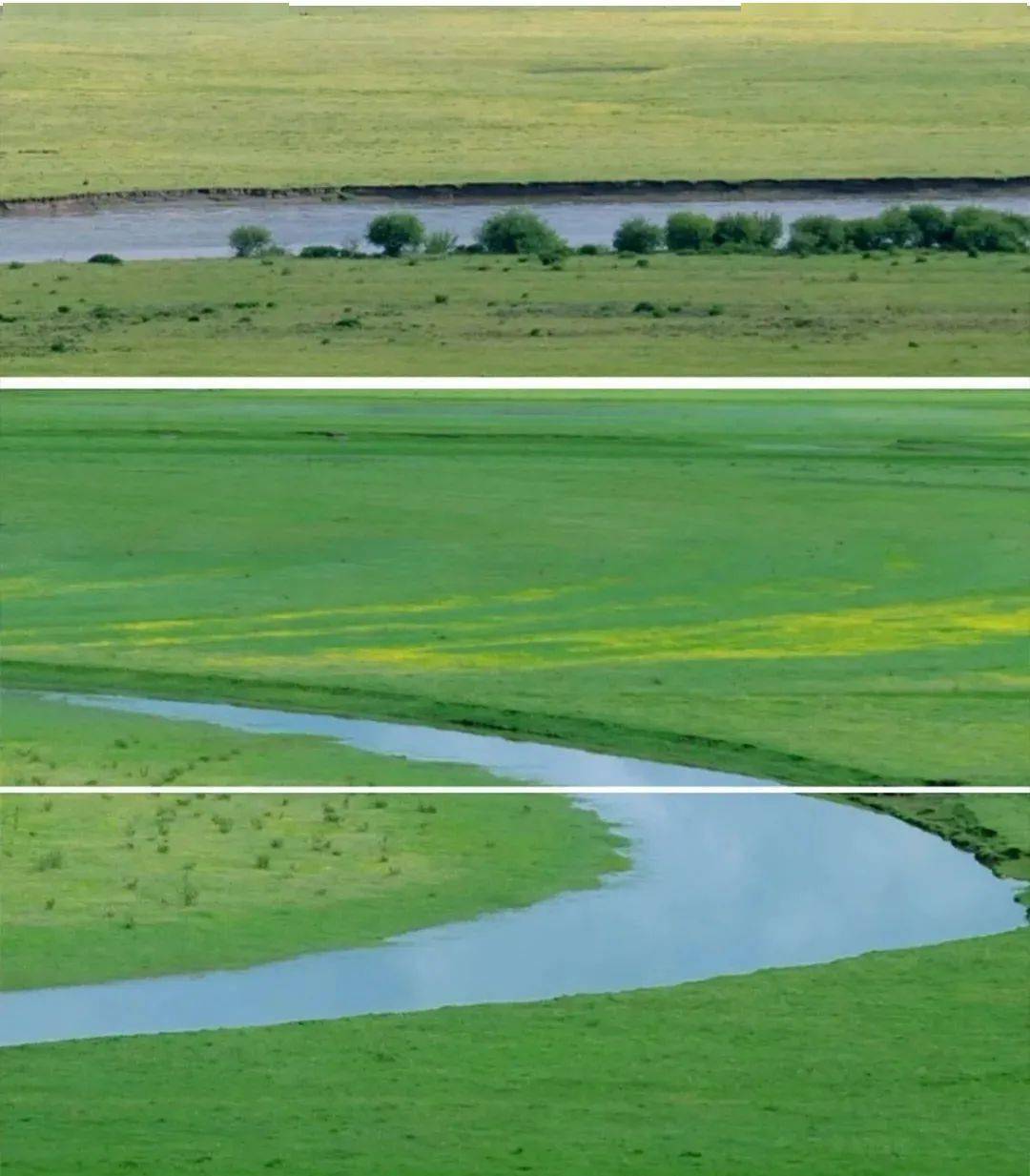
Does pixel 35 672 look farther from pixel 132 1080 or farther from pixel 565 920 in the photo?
pixel 132 1080

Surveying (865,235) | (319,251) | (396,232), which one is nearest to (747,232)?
(865,235)

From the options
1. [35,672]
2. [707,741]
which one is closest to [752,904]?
[707,741]

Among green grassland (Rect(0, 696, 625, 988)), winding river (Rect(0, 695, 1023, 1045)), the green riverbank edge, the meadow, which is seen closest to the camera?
the meadow

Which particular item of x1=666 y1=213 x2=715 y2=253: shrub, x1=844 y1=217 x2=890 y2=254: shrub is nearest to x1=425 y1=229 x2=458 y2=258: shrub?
x1=666 y1=213 x2=715 y2=253: shrub

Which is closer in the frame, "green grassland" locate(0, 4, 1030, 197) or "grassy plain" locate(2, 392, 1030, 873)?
Result: "green grassland" locate(0, 4, 1030, 197)

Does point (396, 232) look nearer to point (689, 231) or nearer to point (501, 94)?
point (689, 231)

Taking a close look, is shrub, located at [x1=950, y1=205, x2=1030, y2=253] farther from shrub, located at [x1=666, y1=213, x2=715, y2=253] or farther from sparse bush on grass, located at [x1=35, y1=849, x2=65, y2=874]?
sparse bush on grass, located at [x1=35, y1=849, x2=65, y2=874]
